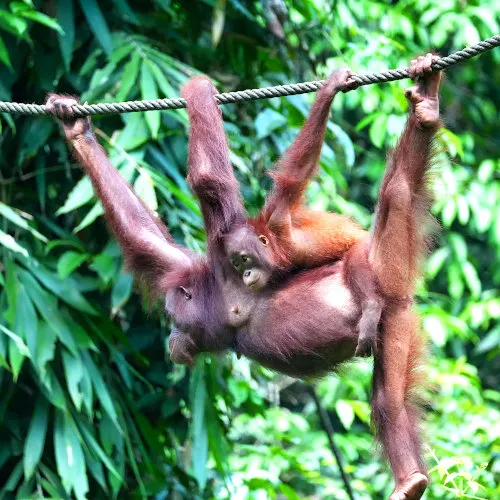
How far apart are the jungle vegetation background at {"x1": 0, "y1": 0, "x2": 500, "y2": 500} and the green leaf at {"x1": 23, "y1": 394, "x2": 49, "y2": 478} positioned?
1 centimetres

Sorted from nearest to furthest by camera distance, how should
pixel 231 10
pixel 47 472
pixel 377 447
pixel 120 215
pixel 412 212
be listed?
1. pixel 412 212
2. pixel 377 447
3. pixel 120 215
4. pixel 47 472
5. pixel 231 10

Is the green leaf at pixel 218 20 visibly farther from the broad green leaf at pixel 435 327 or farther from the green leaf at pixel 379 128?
the broad green leaf at pixel 435 327

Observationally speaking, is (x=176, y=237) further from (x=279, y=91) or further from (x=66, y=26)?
(x=279, y=91)

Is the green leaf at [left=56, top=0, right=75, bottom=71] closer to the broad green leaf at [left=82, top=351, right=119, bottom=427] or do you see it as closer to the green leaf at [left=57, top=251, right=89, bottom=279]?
the green leaf at [left=57, top=251, right=89, bottom=279]

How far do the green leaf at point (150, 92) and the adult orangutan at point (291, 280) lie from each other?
0.50 metres

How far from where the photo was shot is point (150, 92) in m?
5.32

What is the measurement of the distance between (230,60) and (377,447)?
3.00m

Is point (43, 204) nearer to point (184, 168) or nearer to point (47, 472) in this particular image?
point (184, 168)

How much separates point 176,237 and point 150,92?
0.76 m

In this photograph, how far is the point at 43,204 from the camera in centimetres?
554

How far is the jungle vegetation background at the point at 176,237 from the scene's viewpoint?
5266mm

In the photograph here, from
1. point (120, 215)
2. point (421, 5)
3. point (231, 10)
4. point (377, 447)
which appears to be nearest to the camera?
point (377, 447)

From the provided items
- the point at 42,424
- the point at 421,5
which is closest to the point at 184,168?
the point at 42,424

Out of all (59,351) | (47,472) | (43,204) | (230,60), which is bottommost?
(47,472)
